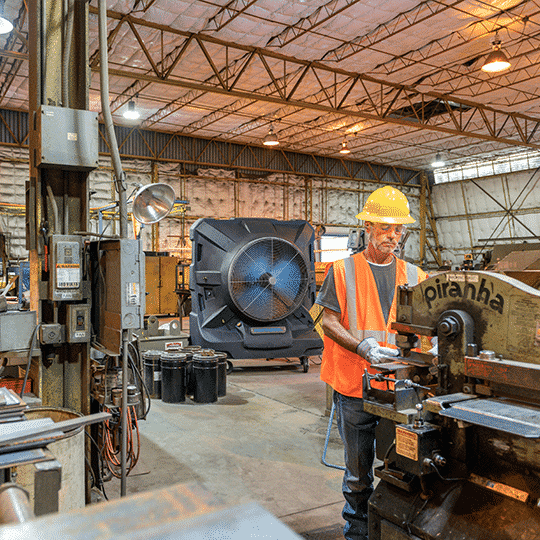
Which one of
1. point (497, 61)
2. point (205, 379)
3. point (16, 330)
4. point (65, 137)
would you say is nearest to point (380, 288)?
point (65, 137)

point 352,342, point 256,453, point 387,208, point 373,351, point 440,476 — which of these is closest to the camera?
point 440,476

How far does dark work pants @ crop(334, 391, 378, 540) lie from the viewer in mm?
2420

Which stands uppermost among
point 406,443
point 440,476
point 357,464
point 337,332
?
point 337,332

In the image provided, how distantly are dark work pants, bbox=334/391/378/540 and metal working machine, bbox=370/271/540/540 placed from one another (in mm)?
523

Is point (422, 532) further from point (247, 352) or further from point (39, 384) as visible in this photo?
point (247, 352)

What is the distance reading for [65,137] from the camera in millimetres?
2785

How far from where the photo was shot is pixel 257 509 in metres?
0.64

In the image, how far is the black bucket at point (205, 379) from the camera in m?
5.43

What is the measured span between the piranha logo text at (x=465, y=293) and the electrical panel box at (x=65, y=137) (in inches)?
76.6

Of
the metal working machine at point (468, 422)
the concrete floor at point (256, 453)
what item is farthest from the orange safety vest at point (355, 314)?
the concrete floor at point (256, 453)

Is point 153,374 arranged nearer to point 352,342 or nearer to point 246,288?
point 246,288

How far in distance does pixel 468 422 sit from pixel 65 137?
7.80 ft

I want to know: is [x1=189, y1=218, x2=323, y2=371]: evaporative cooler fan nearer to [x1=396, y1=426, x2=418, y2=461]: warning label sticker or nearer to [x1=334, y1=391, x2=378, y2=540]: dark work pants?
[x1=334, y1=391, x2=378, y2=540]: dark work pants

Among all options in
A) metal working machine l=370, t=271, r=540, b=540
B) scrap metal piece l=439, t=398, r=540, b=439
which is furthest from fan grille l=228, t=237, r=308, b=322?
scrap metal piece l=439, t=398, r=540, b=439
